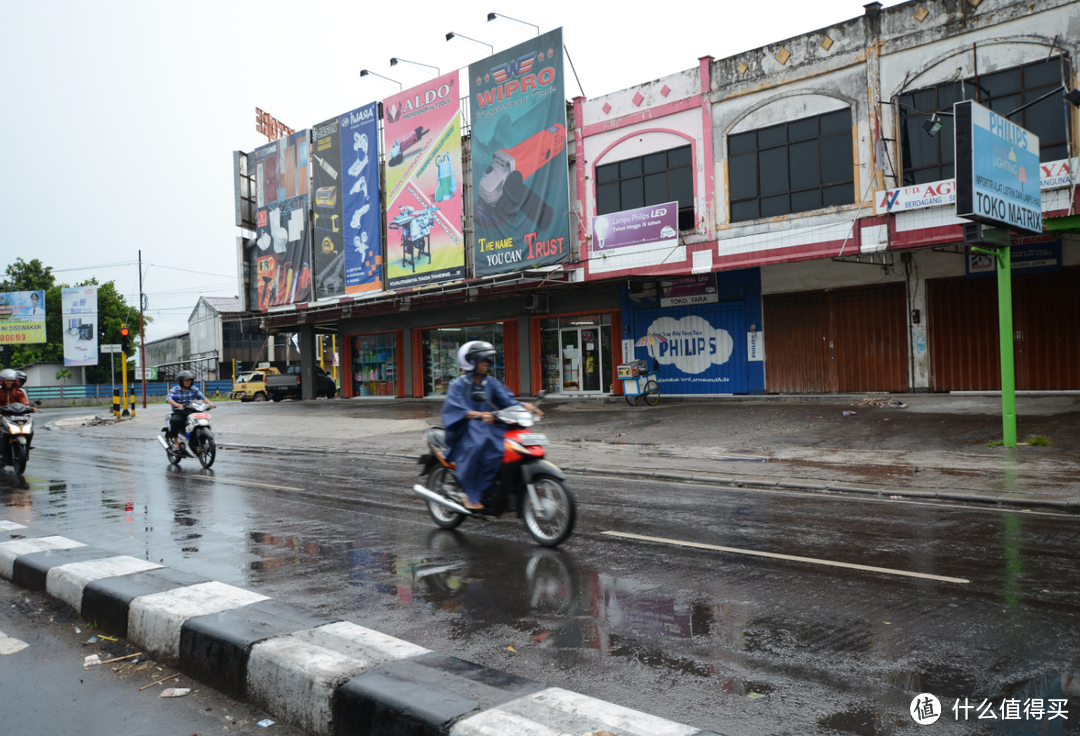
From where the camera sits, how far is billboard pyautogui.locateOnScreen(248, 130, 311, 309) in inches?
1353

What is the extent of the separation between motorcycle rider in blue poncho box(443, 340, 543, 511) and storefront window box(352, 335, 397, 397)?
27259mm

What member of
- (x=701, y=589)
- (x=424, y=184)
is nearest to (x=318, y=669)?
(x=701, y=589)

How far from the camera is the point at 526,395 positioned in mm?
27562

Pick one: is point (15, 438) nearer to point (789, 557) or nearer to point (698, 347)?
point (789, 557)

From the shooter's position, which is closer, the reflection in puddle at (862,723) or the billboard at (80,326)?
the reflection in puddle at (862,723)

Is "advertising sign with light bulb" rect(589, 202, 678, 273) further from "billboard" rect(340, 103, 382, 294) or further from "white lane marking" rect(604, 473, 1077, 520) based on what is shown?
"white lane marking" rect(604, 473, 1077, 520)

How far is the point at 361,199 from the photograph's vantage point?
31.4 m

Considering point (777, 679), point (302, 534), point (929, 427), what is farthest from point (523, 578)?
point (929, 427)

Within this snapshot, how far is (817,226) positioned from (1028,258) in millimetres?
4806

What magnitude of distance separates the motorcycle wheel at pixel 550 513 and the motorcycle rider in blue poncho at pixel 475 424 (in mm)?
433

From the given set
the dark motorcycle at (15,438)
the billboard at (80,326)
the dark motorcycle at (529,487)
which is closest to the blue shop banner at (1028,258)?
the dark motorcycle at (529,487)

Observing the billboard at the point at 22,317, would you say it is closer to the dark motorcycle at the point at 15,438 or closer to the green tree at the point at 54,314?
the green tree at the point at 54,314

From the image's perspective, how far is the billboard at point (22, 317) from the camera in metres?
54.8

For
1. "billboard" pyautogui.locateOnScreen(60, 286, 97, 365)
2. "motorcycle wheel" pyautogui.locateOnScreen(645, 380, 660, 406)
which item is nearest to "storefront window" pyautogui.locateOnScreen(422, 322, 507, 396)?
"motorcycle wheel" pyautogui.locateOnScreen(645, 380, 660, 406)
